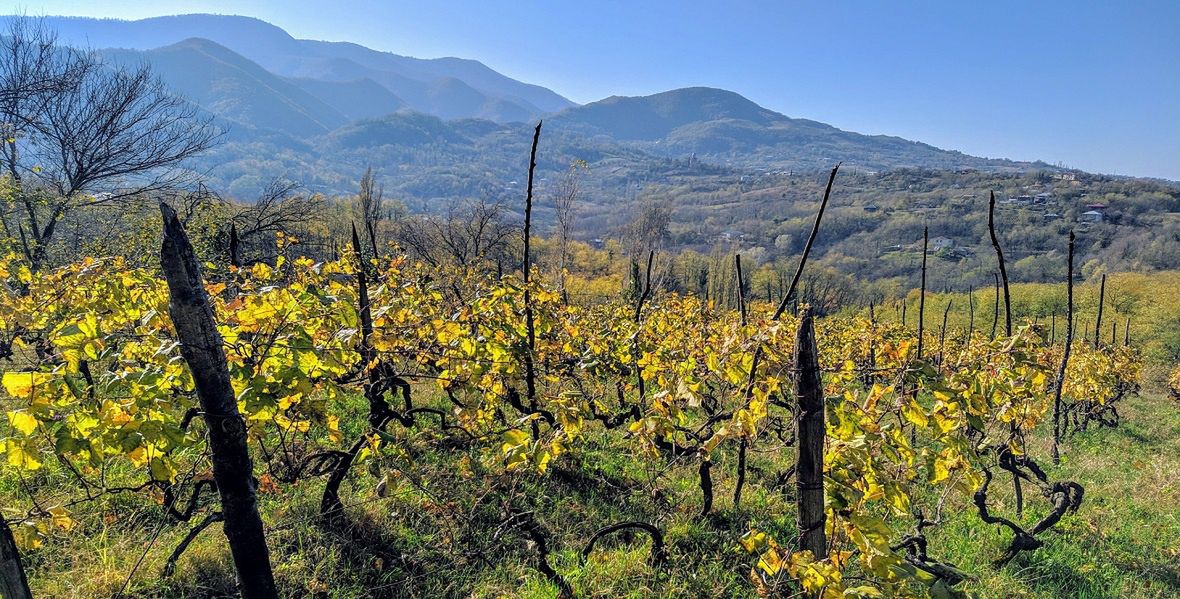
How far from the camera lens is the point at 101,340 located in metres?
2.36

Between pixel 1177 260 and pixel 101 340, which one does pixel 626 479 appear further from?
pixel 1177 260

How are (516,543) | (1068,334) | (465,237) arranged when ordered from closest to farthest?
(516,543) → (1068,334) → (465,237)

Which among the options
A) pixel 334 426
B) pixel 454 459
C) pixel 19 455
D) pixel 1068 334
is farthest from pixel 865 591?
pixel 1068 334

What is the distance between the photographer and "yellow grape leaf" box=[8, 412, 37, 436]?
1.58m

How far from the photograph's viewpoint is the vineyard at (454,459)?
71.2 inches

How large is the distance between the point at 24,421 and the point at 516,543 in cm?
296

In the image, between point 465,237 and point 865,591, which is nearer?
point 865,591

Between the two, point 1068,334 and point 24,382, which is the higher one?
point 24,382

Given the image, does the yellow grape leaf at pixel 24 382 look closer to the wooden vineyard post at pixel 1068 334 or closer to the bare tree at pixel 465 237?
the wooden vineyard post at pixel 1068 334

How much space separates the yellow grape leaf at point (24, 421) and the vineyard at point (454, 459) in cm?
1

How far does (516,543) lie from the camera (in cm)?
388

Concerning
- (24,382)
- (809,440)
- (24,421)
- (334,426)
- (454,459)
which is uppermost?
(24,382)

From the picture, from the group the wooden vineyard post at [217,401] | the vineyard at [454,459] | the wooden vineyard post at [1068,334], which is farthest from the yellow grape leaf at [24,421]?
the wooden vineyard post at [1068,334]

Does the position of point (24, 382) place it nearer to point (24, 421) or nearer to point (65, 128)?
point (24, 421)
